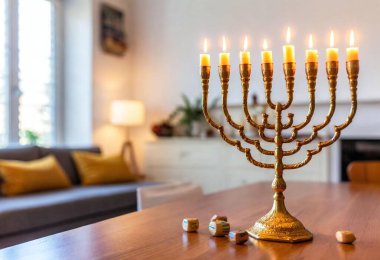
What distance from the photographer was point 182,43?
4859mm

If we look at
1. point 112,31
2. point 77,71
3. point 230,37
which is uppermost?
point 112,31

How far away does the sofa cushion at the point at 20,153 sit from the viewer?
3460mm

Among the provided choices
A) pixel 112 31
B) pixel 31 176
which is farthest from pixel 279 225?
pixel 112 31

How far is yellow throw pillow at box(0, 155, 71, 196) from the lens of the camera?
3.16m

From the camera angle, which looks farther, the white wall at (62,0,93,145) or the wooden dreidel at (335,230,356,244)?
the white wall at (62,0,93,145)

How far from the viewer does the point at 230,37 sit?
15.1 feet

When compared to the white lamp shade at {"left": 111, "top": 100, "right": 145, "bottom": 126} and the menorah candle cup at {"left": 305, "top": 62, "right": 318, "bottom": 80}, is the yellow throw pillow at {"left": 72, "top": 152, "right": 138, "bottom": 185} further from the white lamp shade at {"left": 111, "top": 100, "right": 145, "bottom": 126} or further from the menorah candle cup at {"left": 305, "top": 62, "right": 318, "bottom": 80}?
the menorah candle cup at {"left": 305, "top": 62, "right": 318, "bottom": 80}

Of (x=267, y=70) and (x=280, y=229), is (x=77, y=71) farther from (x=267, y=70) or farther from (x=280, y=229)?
(x=280, y=229)

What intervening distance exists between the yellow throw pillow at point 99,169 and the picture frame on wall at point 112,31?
4.08 feet

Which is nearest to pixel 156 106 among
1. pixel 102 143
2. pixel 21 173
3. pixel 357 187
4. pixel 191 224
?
pixel 102 143

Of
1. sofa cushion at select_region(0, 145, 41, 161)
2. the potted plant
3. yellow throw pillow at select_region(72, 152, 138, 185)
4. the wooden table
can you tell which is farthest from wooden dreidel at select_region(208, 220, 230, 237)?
the potted plant

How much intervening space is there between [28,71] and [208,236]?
3.53 meters

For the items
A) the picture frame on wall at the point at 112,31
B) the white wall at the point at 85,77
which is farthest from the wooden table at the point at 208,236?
the picture frame on wall at the point at 112,31

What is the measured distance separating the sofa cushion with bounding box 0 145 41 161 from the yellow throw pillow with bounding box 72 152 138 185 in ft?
1.18
